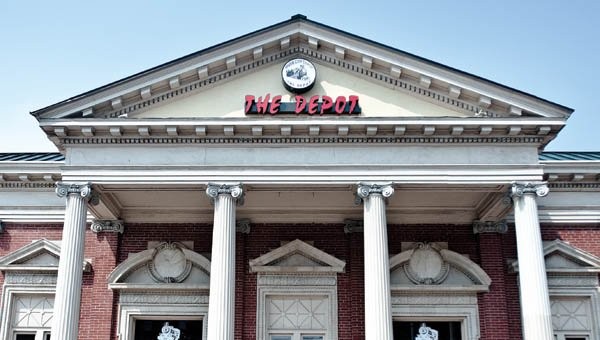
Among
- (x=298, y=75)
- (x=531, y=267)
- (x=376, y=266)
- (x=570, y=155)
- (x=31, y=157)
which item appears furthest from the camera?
(x=570, y=155)

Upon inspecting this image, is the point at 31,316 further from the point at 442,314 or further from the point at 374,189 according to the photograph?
the point at 442,314

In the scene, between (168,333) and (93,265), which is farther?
(93,265)

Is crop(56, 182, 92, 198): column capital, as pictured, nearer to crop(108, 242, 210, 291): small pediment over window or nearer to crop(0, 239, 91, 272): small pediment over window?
crop(108, 242, 210, 291): small pediment over window

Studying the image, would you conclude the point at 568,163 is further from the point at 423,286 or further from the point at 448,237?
the point at 423,286

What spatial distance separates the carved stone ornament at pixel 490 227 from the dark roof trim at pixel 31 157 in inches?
475

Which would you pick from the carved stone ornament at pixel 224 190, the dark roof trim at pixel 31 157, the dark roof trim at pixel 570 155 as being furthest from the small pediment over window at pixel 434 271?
the dark roof trim at pixel 31 157

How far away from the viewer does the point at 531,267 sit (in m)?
15.7

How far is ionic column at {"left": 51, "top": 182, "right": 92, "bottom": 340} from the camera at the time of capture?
1522 centimetres

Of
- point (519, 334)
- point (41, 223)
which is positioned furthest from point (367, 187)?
point (41, 223)

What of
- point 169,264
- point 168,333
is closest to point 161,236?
point 169,264

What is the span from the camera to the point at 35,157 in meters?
21.4

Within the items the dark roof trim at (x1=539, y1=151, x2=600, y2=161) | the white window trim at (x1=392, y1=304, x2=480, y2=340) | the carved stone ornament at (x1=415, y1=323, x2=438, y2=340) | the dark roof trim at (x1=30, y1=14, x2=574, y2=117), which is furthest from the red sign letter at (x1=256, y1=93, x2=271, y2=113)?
the dark roof trim at (x1=539, y1=151, x2=600, y2=161)

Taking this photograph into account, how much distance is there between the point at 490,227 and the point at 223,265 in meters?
8.00

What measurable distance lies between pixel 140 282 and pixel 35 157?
18.4 feet
